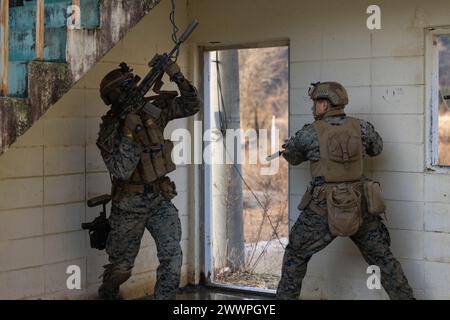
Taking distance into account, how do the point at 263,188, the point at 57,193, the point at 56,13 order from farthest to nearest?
the point at 263,188
the point at 57,193
the point at 56,13

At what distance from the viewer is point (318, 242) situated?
538 cm

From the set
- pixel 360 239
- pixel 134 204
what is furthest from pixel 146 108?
pixel 360 239

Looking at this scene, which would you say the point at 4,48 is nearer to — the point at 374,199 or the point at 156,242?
the point at 156,242

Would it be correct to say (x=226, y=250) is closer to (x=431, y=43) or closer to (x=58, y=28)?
(x=431, y=43)

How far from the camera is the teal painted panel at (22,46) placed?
151 inches

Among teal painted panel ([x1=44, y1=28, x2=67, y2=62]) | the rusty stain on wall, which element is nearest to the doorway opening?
the rusty stain on wall

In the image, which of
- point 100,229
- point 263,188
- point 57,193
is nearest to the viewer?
point 100,229

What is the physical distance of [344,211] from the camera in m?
5.20

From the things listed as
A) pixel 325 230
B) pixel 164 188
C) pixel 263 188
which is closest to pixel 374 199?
pixel 325 230

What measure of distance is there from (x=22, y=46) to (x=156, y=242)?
6.95ft

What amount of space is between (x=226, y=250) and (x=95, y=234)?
6.57 ft

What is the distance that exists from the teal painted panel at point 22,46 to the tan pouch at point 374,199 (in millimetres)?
2689

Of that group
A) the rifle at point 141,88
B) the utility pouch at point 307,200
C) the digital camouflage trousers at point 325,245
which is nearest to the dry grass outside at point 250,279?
the digital camouflage trousers at point 325,245

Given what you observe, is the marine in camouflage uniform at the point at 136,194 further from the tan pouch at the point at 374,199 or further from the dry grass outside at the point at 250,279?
the dry grass outside at the point at 250,279
